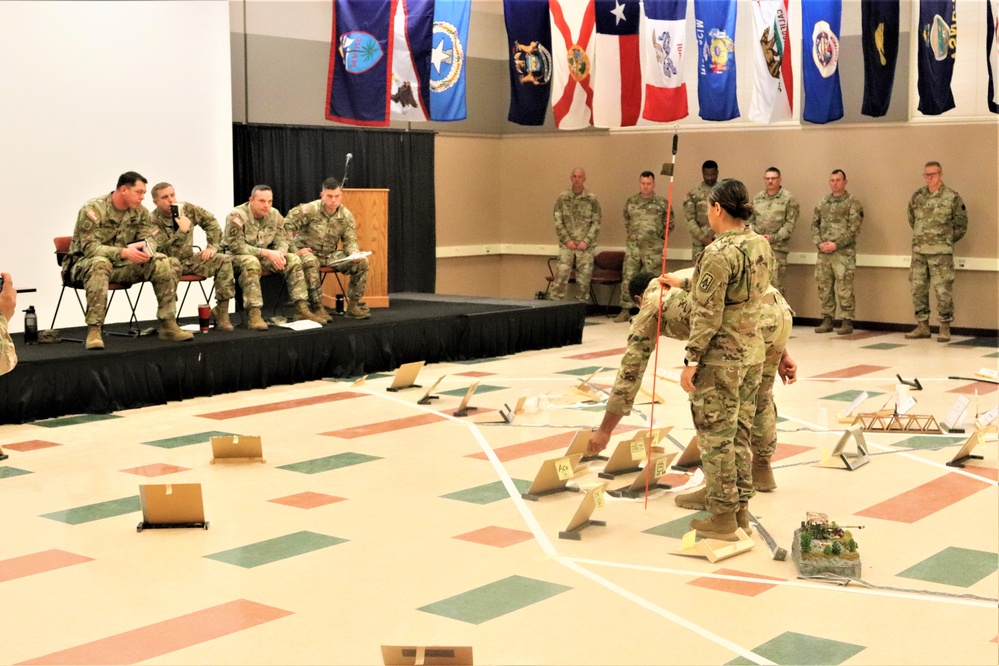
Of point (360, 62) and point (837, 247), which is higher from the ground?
point (360, 62)

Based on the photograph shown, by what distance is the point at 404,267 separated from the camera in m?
15.0

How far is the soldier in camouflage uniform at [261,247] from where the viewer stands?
10.2 meters

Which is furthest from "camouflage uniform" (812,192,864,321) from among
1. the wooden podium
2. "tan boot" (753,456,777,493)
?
"tan boot" (753,456,777,493)

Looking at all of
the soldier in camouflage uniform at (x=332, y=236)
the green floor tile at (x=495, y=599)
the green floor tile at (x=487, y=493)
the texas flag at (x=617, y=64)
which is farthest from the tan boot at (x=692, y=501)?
the texas flag at (x=617, y=64)

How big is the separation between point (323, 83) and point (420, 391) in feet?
19.3

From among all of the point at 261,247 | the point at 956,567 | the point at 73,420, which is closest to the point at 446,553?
the point at 956,567

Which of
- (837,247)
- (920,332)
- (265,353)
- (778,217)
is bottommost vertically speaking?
(920,332)

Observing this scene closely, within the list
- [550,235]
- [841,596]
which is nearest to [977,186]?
[550,235]

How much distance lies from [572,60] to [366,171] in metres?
2.85

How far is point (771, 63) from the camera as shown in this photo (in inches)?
495

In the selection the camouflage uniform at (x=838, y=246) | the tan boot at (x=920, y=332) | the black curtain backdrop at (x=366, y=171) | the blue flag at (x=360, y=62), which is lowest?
the tan boot at (x=920, y=332)

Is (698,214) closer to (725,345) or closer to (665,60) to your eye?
(665,60)

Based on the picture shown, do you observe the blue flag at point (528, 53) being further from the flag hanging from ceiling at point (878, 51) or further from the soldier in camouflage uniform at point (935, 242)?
the soldier in camouflage uniform at point (935, 242)

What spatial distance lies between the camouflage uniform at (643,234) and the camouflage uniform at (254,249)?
518cm
